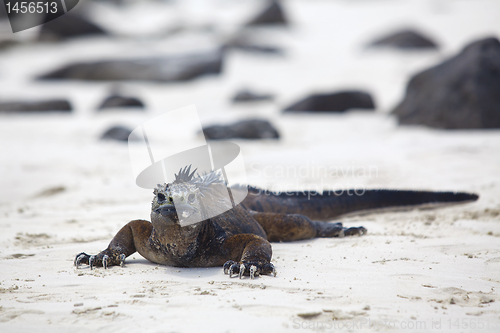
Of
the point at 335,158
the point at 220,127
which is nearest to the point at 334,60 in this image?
the point at 220,127

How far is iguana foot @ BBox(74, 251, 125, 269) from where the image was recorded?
3.34 metres

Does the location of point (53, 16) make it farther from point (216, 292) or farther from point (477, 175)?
point (216, 292)

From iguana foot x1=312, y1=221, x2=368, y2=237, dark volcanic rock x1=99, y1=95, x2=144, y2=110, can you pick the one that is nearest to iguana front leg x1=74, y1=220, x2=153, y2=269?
iguana foot x1=312, y1=221, x2=368, y2=237

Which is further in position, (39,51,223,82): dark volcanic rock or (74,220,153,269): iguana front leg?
(39,51,223,82): dark volcanic rock

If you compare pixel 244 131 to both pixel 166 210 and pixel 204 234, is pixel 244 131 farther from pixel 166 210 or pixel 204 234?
pixel 166 210

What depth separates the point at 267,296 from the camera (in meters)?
2.68

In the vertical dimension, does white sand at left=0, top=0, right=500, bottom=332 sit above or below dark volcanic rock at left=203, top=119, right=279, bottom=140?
below

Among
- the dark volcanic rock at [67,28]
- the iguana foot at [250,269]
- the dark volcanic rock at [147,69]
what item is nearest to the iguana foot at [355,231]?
the iguana foot at [250,269]

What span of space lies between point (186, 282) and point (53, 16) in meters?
20.2

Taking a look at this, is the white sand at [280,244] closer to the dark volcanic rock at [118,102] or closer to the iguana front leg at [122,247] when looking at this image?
the iguana front leg at [122,247]

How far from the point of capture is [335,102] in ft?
38.0

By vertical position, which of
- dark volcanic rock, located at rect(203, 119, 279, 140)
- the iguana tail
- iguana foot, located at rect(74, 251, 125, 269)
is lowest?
iguana foot, located at rect(74, 251, 125, 269)

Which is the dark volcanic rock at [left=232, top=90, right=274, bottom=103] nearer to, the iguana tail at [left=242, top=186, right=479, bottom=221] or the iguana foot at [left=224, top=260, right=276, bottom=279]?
the iguana tail at [left=242, top=186, right=479, bottom=221]

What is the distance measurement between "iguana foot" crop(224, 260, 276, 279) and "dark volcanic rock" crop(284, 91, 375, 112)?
28.1 feet
